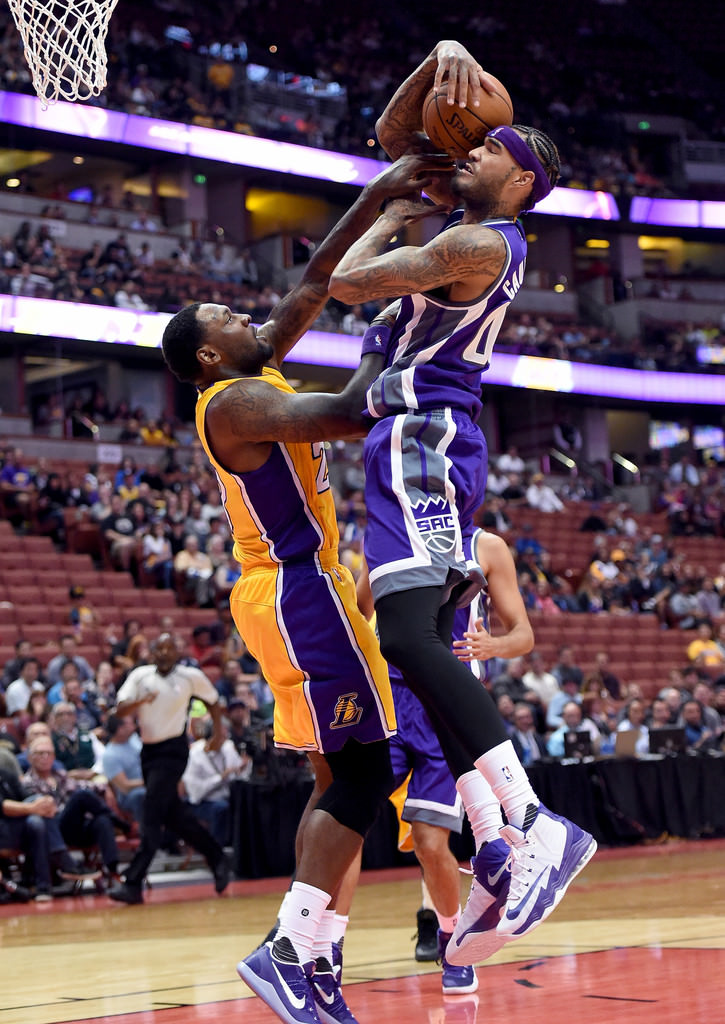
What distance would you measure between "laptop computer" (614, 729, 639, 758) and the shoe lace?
984 centimetres

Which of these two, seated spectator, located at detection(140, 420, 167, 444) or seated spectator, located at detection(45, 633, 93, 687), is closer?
seated spectator, located at detection(45, 633, 93, 687)

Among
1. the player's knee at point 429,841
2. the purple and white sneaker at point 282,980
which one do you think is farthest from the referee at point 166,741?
the purple and white sneaker at point 282,980

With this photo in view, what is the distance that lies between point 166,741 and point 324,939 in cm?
597

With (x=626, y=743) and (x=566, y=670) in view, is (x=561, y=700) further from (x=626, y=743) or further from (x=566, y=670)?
(x=566, y=670)

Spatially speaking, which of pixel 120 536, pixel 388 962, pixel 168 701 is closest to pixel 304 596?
pixel 388 962

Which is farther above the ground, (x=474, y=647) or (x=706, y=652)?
(x=474, y=647)

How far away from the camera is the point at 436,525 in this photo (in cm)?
388

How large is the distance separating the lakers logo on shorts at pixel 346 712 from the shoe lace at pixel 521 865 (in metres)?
0.68

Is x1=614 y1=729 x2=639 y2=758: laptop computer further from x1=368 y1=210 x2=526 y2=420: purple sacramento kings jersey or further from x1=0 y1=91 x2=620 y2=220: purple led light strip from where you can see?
x1=0 y1=91 x2=620 y2=220: purple led light strip

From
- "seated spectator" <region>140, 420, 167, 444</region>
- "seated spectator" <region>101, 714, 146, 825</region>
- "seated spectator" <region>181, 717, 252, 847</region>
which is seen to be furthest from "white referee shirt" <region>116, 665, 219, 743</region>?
"seated spectator" <region>140, 420, 167, 444</region>

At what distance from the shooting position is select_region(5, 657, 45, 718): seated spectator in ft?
38.5

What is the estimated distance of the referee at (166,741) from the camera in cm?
979

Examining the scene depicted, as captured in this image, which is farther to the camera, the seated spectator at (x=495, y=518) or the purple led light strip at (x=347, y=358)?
the purple led light strip at (x=347, y=358)

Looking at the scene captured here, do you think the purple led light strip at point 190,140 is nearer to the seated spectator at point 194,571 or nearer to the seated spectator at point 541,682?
the seated spectator at point 194,571
